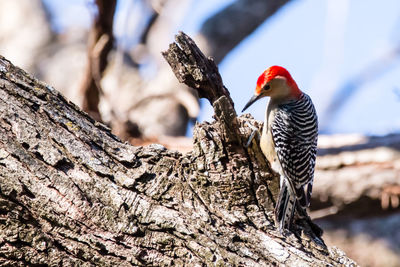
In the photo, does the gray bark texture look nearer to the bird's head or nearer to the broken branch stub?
the broken branch stub

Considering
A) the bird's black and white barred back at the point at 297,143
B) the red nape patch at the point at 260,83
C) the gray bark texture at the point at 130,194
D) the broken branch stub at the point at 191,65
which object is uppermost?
the red nape patch at the point at 260,83

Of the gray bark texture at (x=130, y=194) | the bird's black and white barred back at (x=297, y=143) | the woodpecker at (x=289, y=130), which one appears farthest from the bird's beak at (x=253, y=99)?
the gray bark texture at (x=130, y=194)

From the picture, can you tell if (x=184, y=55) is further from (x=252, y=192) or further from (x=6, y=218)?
(x=6, y=218)

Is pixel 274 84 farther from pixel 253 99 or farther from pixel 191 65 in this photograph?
pixel 191 65

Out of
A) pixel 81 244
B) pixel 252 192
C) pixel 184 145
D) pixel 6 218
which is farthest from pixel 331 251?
pixel 184 145

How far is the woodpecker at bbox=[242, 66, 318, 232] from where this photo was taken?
446cm

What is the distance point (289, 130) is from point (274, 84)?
472 mm

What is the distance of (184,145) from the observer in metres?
6.31

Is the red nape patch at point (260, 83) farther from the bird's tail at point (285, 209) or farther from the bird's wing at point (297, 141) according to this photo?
the bird's tail at point (285, 209)

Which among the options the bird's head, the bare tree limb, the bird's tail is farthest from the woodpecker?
the bare tree limb

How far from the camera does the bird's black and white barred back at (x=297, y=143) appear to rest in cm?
441

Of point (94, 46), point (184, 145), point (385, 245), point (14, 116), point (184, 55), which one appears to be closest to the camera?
point (14, 116)

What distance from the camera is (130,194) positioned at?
117 inches

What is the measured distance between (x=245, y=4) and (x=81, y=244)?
6.55 metres
